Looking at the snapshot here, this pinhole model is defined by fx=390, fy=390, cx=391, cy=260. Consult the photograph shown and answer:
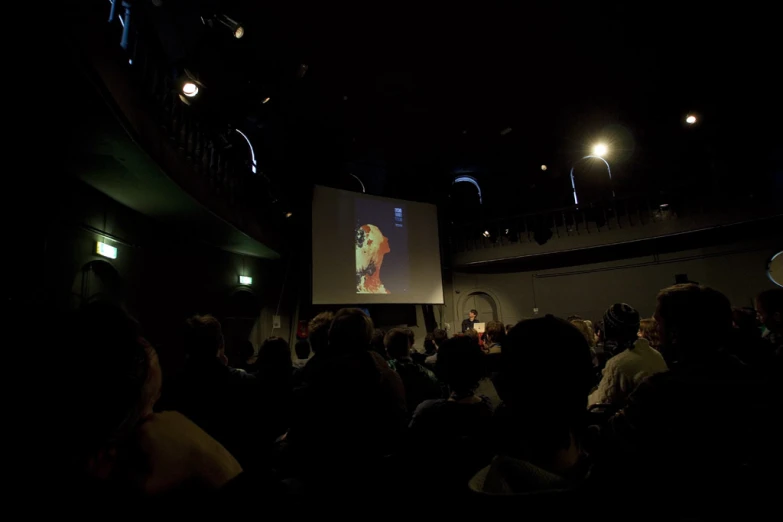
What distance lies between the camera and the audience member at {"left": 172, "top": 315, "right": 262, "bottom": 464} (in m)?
1.93

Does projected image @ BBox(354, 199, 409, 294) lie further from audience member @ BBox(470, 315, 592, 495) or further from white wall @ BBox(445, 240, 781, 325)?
audience member @ BBox(470, 315, 592, 495)

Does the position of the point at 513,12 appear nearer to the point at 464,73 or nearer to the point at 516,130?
the point at 464,73

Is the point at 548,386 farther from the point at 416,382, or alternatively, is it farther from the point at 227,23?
the point at 227,23

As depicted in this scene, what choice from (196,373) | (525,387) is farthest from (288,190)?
(525,387)

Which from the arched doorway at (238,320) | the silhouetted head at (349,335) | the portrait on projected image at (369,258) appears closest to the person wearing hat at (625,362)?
the silhouetted head at (349,335)

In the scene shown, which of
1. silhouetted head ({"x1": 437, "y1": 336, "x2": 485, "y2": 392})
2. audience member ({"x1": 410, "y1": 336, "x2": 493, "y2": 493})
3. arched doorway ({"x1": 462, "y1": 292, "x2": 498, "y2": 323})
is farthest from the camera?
arched doorway ({"x1": 462, "y1": 292, "x2": 498, "y2": 323})

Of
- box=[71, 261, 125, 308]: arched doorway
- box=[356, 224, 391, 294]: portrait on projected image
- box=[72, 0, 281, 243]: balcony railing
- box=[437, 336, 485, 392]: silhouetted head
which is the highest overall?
box=[72, 0, 281, 243]: balcony railing

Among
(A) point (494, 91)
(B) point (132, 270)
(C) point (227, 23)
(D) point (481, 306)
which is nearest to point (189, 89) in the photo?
(C) point (227, 23)

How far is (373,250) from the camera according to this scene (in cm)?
858

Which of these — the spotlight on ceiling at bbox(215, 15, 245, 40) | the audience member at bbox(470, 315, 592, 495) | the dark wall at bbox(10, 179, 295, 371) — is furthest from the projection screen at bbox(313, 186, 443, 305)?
the audience member at bbox(470, 315, 592, 495)

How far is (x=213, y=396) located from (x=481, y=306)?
9.99m

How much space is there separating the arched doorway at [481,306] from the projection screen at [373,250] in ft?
7.52

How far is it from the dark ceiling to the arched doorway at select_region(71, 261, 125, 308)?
241 centimetres

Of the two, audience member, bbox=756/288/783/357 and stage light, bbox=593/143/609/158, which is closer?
audience member, bbox=756/288/783/357
